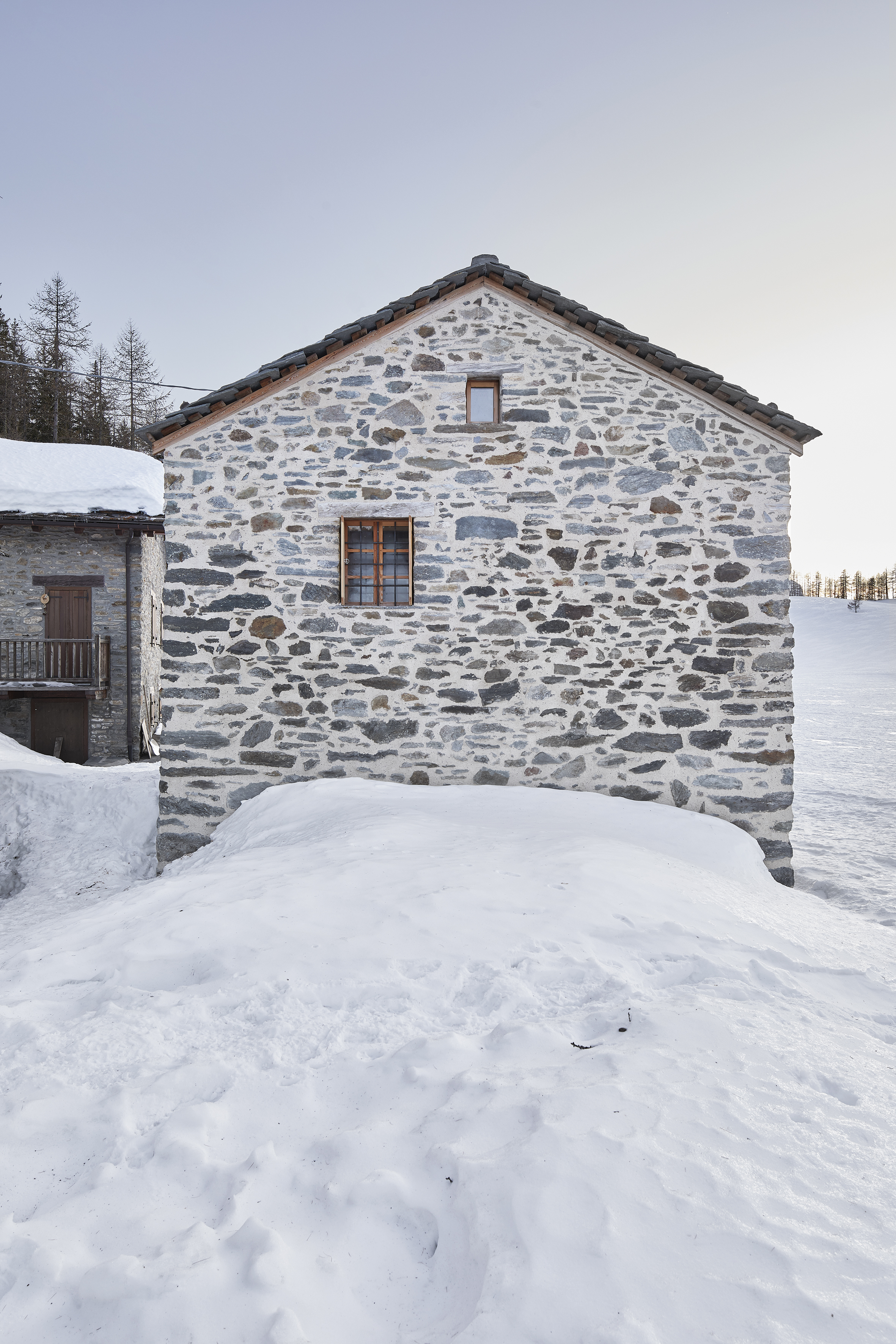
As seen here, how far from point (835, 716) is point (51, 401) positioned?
3194cm

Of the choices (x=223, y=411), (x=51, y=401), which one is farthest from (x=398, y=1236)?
(x=51, y=401)

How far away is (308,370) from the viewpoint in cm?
662

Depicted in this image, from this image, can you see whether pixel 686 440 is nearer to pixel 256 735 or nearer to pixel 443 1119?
pixel 256 735

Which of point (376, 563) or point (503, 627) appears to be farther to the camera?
point (376, 563)

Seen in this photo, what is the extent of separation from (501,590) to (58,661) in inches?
509

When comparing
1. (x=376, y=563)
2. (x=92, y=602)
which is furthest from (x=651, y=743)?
(x=92, y=602)

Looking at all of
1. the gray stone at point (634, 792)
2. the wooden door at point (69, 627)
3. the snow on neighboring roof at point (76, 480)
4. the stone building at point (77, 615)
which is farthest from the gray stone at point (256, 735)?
the wooden door at point (69, 627)

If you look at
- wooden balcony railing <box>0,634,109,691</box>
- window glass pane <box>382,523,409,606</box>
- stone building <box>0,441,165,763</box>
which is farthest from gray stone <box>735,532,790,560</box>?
wooden balcony railing <box>0,634,109,691</box>

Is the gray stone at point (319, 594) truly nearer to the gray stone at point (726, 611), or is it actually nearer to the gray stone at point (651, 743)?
the gray stone at point (651, 743)

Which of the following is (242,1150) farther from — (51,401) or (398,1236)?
(51,401)

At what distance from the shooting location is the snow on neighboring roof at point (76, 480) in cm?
1505

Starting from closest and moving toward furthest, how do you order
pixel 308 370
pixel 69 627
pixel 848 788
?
pixel 308 370, pixel 848 788, pixel 69 627

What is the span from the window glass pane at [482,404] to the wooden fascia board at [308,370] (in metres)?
0.93

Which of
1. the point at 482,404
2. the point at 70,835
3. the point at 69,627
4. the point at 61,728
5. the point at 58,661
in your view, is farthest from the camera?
the point at 61,728
